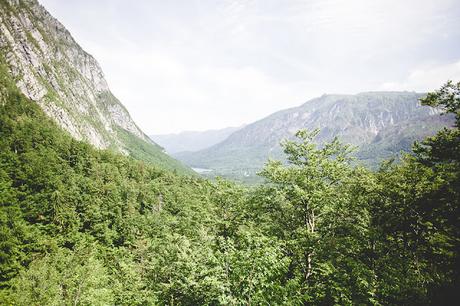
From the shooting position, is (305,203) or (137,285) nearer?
(305,203)

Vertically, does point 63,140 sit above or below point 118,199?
above

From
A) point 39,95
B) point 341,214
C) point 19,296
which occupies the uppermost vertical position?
point 39,95

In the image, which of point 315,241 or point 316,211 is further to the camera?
point 316,211

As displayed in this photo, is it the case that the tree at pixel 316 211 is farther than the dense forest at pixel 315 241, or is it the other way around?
the tree at pixel 316 211

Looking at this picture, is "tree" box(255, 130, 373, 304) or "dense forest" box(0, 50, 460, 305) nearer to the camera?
"dense forest" box(0, 50, 460, 305)

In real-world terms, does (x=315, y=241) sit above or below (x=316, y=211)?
below

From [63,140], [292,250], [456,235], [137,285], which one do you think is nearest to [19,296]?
[137,285]

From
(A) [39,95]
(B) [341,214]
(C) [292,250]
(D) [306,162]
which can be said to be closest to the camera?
(C) [292,250]

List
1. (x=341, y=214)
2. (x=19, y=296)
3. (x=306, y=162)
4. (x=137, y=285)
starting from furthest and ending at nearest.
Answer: (x=19, y=296) < (x=137, y=285) < (x=306, y=162) < (x=341, y=214)

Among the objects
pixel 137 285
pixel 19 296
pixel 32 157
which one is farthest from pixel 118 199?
pixel 137 285

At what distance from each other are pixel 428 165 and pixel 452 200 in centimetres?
704

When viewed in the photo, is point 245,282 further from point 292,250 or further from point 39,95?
point 39,95

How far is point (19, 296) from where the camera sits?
1457 inches

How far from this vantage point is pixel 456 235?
14.4 metres
